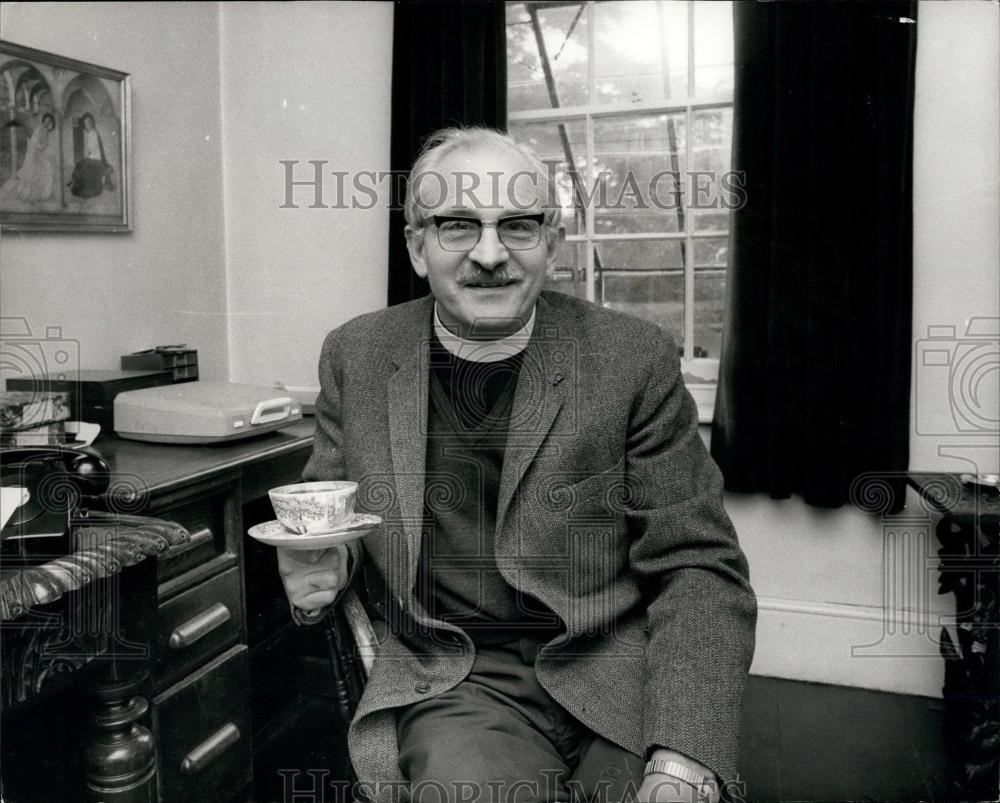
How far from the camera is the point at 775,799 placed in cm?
222

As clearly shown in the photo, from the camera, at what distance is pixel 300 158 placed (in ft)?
10.4

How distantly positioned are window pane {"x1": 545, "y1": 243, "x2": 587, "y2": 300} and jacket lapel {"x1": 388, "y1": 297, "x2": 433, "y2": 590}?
1.48 metres

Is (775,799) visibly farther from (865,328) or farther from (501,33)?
(501,33)

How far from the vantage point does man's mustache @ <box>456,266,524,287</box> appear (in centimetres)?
155

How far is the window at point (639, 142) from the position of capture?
111 inches

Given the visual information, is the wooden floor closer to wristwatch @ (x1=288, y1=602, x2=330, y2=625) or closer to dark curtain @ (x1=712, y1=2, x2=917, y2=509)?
dark curtain @ (x1=712, y1=2, x2=917, y2=509)

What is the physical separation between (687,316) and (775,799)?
1530 mm

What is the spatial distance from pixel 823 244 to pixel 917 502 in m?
0.87

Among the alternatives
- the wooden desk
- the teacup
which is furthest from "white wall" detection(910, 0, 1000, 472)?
the teacup

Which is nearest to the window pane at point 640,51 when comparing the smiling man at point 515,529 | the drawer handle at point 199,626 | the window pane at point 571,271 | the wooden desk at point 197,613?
the window pane at point 571,271

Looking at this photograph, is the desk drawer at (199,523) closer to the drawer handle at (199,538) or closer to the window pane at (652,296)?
the drawer handle at (199,538)

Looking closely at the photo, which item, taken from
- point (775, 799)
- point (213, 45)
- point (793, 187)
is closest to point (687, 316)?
point (793, 187)

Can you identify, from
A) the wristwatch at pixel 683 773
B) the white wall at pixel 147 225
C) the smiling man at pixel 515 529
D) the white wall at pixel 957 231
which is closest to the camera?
the wristwatch at pixel 683 773

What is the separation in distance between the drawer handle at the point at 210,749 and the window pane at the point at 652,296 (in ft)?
6.06
